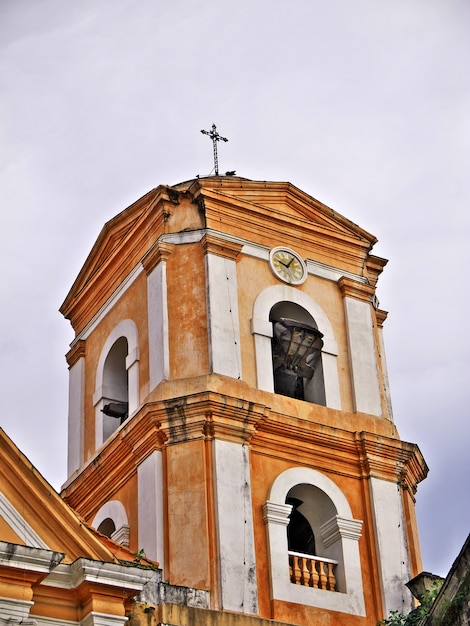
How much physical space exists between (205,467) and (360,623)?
8.41 ft

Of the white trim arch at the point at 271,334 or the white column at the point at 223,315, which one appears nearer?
the white column at the point at 223,315

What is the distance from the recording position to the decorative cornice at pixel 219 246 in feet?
68.2

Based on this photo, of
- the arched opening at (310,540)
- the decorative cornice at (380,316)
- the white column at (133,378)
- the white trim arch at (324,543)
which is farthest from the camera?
the decorative cornice at (380,316)

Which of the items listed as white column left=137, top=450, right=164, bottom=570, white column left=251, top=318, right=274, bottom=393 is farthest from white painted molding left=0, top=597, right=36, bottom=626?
white column left=251, top=318, right=274, bottom=393

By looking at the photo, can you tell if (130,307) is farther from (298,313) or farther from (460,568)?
(460,568)

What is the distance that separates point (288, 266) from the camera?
21.6 m

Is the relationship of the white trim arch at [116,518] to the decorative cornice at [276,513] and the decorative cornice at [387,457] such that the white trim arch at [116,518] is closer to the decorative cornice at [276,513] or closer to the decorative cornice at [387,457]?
the decorative cornice at [276,513]

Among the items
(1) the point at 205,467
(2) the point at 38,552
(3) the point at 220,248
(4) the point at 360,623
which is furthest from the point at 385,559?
(2) the point at 38,552

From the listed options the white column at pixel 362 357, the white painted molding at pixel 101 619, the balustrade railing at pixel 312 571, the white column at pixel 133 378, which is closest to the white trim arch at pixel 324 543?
the balustrade railing at pixel 312 571

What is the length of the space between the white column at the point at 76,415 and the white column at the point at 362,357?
3.73 m

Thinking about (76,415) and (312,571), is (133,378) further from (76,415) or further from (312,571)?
(312,571)

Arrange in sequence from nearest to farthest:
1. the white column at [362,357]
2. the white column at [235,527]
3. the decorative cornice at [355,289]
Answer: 1. the white column at [235,527]
2. the white column at [362,357]
3. the decorative cornice at [355,289]

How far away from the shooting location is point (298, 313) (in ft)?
70.8

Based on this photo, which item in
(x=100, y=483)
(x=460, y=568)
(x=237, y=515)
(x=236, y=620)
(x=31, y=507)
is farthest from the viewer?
(x=100, y=483)
